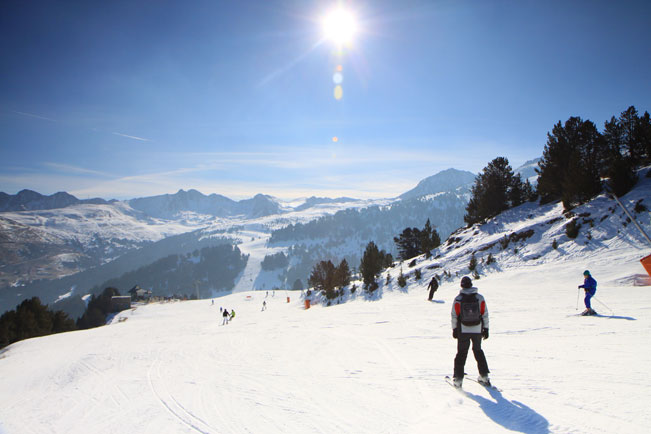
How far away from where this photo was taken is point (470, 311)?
5.32 m

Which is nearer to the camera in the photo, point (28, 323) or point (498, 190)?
point (498, 190)

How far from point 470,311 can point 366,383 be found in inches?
99.6

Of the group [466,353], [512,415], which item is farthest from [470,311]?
[512,415]

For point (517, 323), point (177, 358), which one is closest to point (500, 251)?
point (517, 323)

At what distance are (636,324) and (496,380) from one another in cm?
617

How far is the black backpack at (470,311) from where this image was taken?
17.3 feet

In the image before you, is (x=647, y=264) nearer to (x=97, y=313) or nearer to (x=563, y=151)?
(x=563, y=151)

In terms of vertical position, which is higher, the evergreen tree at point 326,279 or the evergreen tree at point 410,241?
the evergreen tree at point 410,241

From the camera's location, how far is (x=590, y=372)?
5500mm

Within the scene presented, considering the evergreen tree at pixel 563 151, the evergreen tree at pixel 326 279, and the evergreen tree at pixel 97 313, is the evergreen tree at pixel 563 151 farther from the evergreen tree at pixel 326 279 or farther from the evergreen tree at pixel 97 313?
the evergreen tree at pixel 97 313

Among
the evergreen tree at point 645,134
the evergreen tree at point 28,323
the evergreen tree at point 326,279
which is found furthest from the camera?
the evergreen tree at point 28,323

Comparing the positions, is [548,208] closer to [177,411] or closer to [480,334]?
[480,334]

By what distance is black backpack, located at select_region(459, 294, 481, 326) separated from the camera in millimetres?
5286

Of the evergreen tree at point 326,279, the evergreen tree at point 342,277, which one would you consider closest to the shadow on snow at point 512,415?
the evergreen tree at point 326,279
